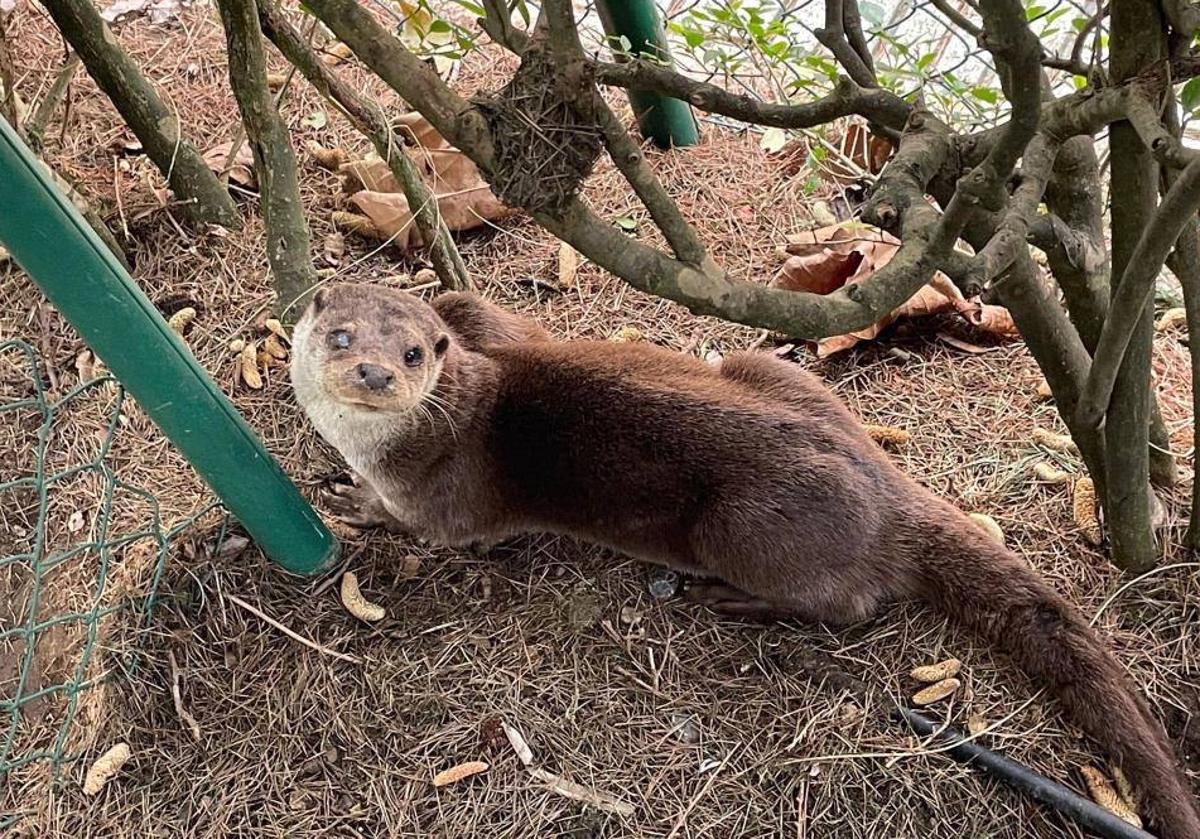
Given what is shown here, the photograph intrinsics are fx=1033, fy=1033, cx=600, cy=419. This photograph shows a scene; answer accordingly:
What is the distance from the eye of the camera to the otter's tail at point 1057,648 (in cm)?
215

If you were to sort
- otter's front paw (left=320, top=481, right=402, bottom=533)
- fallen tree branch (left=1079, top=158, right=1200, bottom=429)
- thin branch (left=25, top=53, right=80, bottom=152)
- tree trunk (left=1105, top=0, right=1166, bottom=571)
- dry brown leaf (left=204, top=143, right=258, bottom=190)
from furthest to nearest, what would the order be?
dry brown leaf (left=204, top=143, right=258, bottom=190), thin branch (left=25, top=53, right=80, bottom=152), otter's front paw (left=320, top=481, right=402, bottom=533), tree trunk (left=1105, top=0, right=1166, bottom=571), fallen tree branch (left=1079, top=158, right=1200, bottom=429)

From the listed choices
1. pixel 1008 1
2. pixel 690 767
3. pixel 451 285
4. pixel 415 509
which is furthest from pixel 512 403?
pixel 1008 1

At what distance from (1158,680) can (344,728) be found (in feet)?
6.30

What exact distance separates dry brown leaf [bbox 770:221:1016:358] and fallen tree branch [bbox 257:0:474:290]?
3.43ft

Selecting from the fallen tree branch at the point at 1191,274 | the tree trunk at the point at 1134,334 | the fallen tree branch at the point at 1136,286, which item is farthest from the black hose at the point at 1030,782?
the fallen tree branch at the point at 1191,274

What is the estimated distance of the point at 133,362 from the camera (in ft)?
7.27

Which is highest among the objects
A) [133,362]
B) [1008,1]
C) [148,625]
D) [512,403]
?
[1008,1]

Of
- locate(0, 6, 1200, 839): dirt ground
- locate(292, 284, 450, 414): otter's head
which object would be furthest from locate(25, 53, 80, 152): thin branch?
locate(292, 284, 450, 414): otter's head

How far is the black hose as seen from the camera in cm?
215

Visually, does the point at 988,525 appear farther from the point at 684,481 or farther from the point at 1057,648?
the point at 684,481

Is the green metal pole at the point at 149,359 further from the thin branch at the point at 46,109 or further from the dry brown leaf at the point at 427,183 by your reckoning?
the thin branch at the point at 46,109

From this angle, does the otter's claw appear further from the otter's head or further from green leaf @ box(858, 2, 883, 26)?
green leaf @ box(858, 2, 883, 26)

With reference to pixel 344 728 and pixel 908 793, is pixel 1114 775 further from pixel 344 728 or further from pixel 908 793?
pixel 344 728

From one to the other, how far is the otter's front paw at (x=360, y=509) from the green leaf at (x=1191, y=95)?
6.73ft
